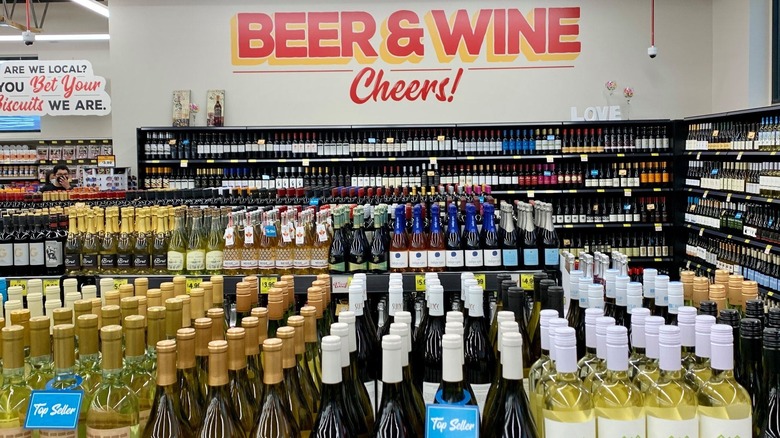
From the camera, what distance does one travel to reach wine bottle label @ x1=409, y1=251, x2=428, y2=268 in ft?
11.1

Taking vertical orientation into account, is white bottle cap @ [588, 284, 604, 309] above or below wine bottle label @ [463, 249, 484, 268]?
above

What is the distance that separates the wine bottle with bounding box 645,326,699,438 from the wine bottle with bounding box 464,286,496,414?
1.47ft

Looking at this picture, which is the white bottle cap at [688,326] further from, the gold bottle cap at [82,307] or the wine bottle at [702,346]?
the gold bottle cap at [82,307]

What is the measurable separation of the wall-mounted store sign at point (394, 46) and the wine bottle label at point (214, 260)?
6.03 m

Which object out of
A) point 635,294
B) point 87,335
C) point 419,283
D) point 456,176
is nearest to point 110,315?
point 87,335

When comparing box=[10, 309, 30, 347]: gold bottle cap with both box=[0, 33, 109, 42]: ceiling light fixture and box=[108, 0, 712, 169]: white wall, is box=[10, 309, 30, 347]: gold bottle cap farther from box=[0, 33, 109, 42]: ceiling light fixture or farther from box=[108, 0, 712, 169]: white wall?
box=[0, 33, 109, 42]: ceiling light fixture

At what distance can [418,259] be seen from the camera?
3383 millimetres

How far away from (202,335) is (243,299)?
0.47 metres

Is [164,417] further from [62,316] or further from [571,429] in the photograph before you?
[571,429]

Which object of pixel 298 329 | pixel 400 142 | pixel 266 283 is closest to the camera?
pixel 298 329

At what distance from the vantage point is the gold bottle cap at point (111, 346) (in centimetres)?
133

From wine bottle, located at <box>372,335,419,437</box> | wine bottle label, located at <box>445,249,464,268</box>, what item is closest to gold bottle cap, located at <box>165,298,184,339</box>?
wine bottle, located at <box>372,335,419,437</box>

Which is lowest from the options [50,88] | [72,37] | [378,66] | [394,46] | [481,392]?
[481,392]

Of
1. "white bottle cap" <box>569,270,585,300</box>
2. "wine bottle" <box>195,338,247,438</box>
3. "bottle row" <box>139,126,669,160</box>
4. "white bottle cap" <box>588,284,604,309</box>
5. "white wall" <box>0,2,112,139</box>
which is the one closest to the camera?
"wine bottle" <box>195,338,247,438</box>
